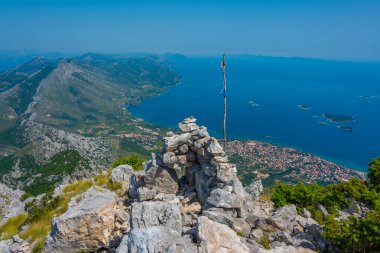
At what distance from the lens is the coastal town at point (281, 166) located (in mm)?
108238

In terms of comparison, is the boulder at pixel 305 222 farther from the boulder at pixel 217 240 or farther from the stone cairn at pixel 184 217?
the boulder at pixel 217 240

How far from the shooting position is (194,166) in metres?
19.8

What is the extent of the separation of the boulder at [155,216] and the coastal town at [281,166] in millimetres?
96041

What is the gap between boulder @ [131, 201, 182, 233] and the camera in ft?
42.6

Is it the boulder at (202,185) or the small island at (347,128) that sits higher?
the boulder at (202,185)

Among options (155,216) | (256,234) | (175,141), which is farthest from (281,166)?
(155,216)

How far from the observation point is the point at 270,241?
1402 centimetres

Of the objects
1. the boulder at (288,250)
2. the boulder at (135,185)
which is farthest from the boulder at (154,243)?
the boulder at (135,185)

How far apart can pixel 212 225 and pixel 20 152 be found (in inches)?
5236

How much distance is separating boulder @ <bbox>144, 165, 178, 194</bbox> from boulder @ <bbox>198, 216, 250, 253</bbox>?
6.78 metres

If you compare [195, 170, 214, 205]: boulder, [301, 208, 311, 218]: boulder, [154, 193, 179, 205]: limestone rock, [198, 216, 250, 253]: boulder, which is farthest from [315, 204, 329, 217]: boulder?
[154, 193, 179, 205]: limestone rock

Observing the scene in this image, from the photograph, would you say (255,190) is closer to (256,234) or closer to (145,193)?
(256,234)

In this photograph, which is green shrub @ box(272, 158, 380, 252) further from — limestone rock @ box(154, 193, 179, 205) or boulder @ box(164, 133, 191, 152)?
boulder @ box(164, 133, 191, 152)

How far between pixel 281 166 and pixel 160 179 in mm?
112067
